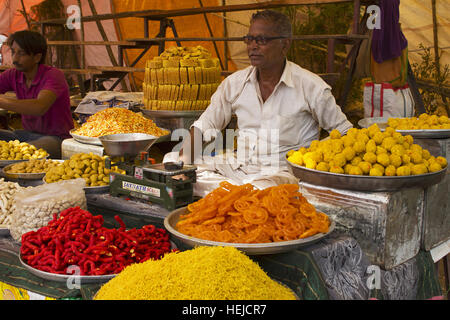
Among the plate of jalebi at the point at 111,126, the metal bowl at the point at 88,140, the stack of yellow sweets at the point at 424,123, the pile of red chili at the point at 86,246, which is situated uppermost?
the stack of yellow sweets at the point at 424,123

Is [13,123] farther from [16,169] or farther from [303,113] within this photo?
[303,113]

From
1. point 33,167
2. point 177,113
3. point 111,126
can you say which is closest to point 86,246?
point 33,167

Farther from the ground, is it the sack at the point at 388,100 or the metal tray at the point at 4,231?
the sack at the point at 388,100

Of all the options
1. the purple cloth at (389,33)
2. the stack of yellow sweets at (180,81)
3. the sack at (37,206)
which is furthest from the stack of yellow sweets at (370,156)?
the purple cloth at (389,33)

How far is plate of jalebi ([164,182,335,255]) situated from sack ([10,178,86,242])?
18.8 inches

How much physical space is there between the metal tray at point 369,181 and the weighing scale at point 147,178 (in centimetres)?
52

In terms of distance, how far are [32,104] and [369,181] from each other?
2.96 metres

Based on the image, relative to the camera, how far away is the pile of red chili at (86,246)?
1521 mm

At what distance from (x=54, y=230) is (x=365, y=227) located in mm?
1167

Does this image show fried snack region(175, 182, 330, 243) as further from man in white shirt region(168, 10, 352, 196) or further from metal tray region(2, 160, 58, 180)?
metal tray region(2, 160, 58, 180)

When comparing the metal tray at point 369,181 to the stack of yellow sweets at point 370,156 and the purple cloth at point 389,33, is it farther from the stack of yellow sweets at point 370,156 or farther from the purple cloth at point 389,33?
the purple cloth at point 389,33

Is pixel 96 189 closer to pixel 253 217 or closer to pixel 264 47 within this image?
pixel 253 217
